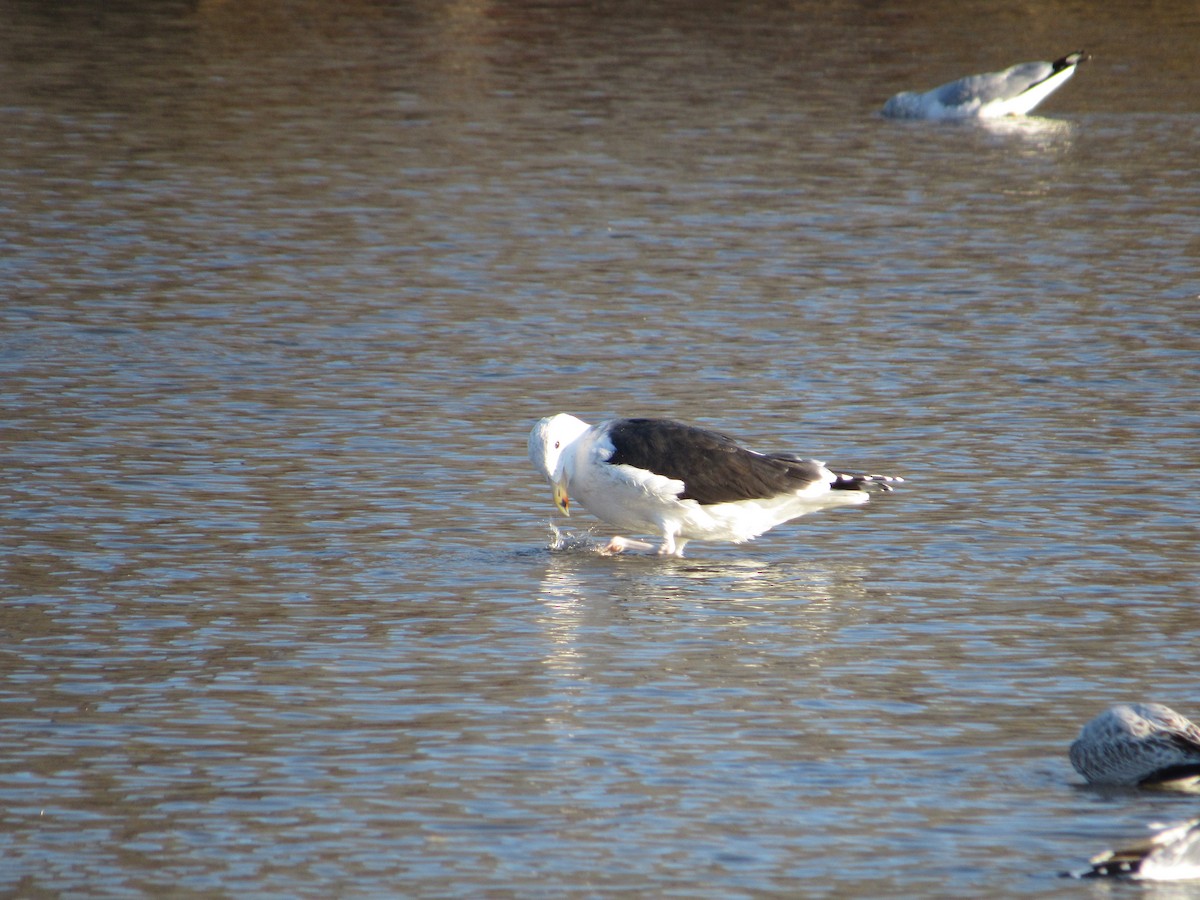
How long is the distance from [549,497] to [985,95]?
18392mm

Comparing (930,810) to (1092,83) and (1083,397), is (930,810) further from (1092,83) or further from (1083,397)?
(1092,83)

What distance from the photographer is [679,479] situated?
11398 millimetres

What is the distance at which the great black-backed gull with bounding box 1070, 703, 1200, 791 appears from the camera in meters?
7.94

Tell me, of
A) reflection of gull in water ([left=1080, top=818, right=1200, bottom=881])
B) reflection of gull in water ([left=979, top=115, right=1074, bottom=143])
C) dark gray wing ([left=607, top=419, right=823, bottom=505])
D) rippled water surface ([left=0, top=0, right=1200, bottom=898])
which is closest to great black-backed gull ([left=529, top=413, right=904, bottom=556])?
dark gray wing ([left=607, top=419, right=823, bottom=505])

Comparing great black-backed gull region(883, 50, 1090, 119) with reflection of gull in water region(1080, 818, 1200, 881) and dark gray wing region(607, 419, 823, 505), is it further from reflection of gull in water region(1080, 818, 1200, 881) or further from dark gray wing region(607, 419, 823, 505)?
reflection of gull in water region(1080, 818, 1200, 881)

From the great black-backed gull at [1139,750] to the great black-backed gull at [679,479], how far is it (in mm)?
3606

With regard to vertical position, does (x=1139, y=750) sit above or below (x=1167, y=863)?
above

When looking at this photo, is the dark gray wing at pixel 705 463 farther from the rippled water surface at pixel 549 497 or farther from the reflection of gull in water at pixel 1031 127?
the reflection of gull in water at pixel 1031 127

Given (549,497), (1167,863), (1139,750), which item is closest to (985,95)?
(549,497)

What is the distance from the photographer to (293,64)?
33625 mm

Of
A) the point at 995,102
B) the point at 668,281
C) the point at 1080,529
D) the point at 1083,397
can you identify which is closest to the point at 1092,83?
the point at 995,102

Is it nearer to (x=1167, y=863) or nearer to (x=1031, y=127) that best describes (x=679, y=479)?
(x=1167, y=863)

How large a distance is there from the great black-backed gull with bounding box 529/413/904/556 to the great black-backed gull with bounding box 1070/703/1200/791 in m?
3.61

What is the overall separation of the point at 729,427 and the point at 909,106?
52.6 feet
